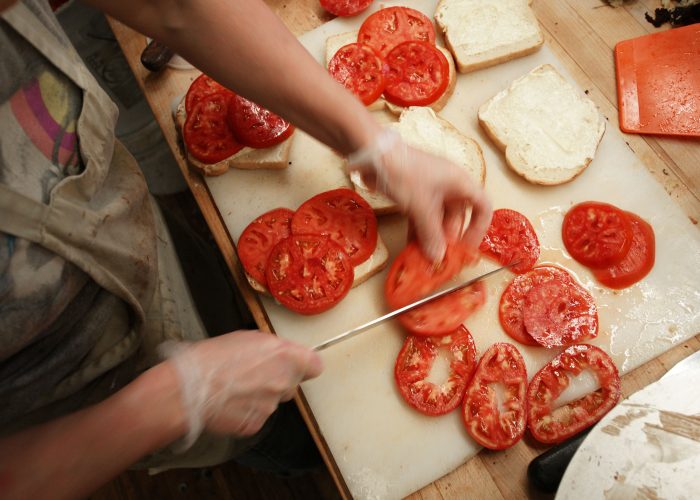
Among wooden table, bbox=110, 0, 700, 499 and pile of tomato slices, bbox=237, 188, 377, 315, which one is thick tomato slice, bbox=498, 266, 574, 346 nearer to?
wooden table, bbox=110, 0, 700, 499

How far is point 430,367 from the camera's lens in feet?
6.29

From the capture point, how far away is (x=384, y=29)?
2354mm

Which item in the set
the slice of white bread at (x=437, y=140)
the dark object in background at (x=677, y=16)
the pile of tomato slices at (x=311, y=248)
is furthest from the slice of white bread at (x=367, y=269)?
the dark object in background at (x=677, y=16)

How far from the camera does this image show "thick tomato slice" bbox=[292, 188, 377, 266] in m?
2.00

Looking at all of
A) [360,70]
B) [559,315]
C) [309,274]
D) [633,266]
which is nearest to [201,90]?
[360,70]

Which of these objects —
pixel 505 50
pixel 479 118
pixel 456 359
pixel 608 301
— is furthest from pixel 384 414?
pixel 505 50

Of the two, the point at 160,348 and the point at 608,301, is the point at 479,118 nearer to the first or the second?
the point at 608,301

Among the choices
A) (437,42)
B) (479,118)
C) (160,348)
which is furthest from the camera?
(437,42)

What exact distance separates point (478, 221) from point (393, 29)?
111 centimetres

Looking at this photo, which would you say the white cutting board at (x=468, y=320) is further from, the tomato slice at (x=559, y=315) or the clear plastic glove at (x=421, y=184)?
the clear plastic glove at (x=421, y=184)

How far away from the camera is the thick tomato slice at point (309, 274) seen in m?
1.92

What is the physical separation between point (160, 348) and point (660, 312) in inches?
70.9

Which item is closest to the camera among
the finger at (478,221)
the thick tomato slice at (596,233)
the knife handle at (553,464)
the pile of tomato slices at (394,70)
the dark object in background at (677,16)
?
the knife handle at (553,464)

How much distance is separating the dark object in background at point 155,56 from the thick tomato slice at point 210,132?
0.29m
